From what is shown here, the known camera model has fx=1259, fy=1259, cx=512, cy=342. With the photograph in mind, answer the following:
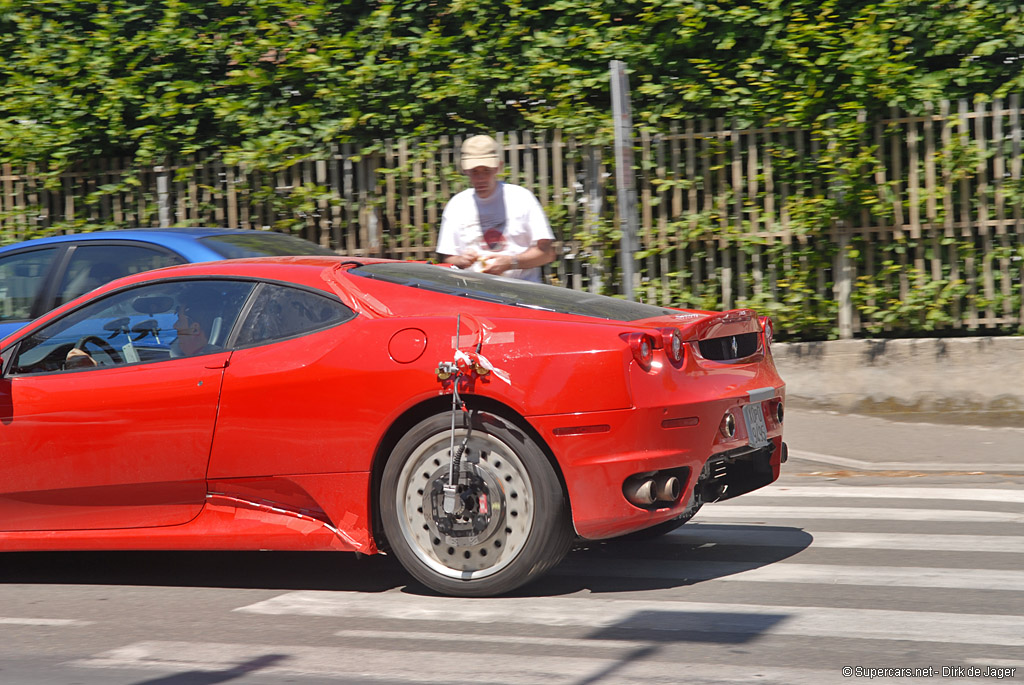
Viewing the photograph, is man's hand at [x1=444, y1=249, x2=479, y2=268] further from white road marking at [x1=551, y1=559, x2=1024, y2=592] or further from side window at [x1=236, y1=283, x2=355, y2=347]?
white road marking at [x1=551, y1=559, x2=1024, y2=592]

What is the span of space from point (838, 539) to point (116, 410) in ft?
11.0

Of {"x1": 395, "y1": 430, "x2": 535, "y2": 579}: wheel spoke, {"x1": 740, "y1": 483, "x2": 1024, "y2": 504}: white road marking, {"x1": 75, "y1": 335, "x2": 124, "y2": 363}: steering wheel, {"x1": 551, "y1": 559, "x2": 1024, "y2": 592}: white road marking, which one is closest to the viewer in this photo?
{"x1": 395, "y1": 430, "x2": 535, "y2": 579}: wheel spoke

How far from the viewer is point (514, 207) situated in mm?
7715

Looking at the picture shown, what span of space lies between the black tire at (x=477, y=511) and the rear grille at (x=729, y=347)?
34.5 inches

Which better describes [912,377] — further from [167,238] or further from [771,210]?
[167,238]

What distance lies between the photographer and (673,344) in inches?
193

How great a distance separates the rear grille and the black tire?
877 mm

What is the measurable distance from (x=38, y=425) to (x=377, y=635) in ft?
6.59

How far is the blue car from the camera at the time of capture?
7.30 metres

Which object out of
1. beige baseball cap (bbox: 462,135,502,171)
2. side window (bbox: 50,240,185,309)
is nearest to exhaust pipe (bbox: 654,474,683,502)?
beige baseball cap (bbox: 462,135,502,171)

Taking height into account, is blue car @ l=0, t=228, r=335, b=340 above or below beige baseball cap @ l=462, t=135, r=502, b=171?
below

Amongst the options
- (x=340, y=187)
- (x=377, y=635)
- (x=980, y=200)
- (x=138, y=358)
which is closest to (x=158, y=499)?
(x=138, y=358)

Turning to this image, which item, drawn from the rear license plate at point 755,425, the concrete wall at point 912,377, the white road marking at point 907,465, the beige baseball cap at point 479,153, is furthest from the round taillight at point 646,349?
the concrete wall at point 912,377

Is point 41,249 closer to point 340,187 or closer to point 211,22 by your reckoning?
point 340,187
